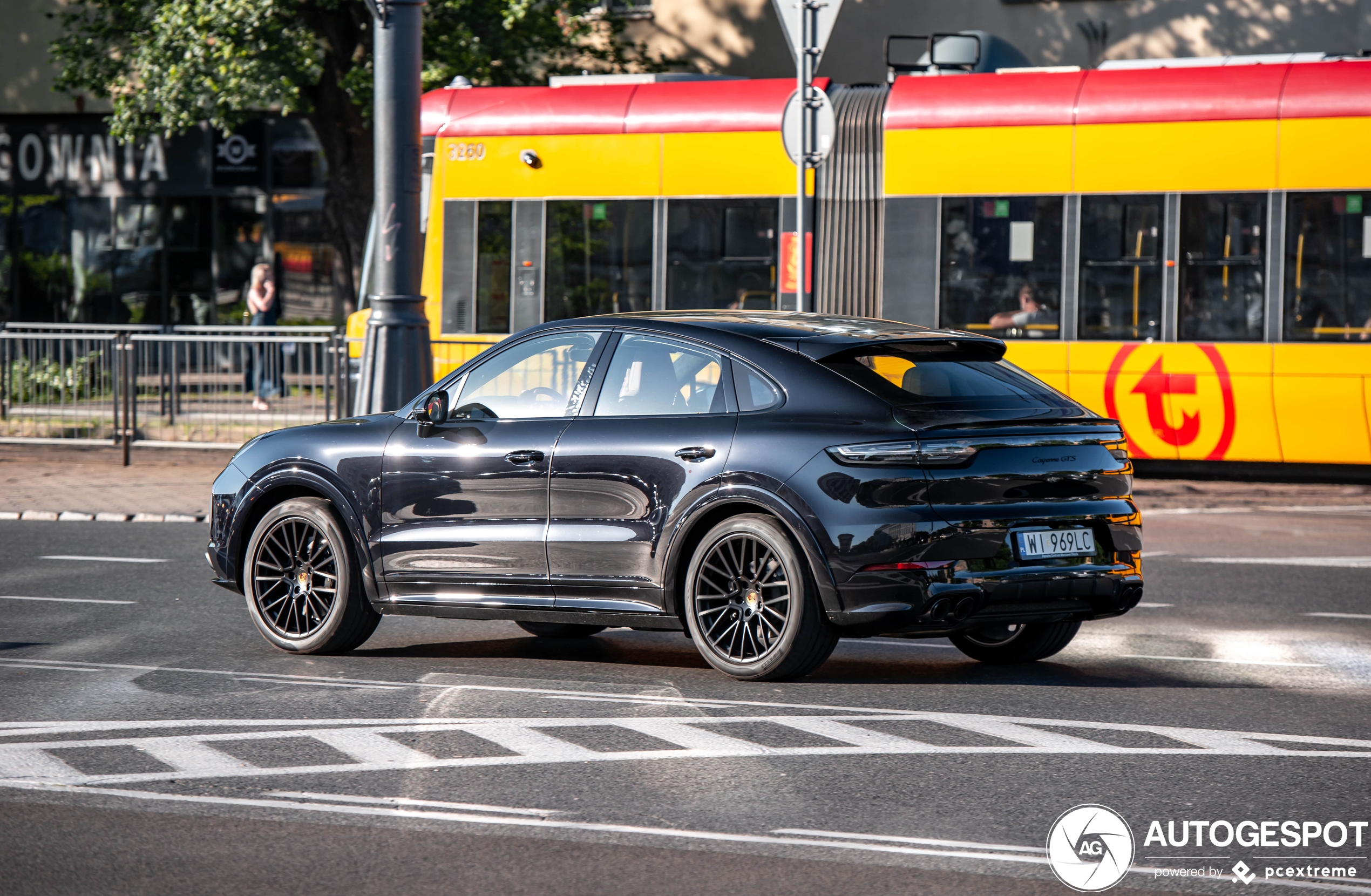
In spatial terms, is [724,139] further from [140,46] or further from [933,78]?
[140,46]

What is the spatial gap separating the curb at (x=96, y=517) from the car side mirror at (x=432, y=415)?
6.60 m

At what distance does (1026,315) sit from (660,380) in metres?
9.32

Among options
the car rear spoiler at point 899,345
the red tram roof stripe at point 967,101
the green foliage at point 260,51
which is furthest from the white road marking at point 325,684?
the green foliage at point 260,51

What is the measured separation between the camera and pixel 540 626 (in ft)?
30.6

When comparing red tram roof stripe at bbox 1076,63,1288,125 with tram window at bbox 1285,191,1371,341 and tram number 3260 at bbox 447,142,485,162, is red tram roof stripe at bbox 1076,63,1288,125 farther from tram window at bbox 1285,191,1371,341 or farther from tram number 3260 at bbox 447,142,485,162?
tram number 3260 at bbox 447,142,485,162

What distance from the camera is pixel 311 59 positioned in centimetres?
2330

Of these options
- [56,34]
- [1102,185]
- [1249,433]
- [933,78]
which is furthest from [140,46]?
[1249,433]

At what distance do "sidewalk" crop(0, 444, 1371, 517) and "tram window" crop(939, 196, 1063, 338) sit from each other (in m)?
1.84

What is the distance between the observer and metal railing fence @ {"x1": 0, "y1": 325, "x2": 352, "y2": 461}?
17.7 m

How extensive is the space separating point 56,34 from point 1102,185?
2234 centimetres

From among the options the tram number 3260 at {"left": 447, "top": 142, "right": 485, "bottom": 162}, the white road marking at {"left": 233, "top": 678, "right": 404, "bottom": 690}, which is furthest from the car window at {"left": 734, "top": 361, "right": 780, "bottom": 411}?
the tram number 3260 at {"left": 447, "top": 142, "right": 485, "bottom": 162}

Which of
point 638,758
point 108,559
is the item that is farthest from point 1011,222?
point 638,758

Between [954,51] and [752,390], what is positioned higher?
[954,51]

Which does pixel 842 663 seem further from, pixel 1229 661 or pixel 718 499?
pixel 1229 661
